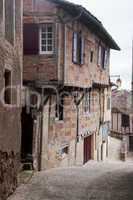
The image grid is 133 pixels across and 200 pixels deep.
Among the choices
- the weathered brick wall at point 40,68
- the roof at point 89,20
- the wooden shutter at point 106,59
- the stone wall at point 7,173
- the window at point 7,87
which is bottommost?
the stone wall at point 7,173

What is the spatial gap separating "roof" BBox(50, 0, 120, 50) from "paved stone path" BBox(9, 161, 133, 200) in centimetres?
713

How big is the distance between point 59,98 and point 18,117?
211 inches

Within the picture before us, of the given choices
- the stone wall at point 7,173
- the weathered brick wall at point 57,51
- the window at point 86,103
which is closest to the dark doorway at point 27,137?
the weathered brick wall at point 57,51

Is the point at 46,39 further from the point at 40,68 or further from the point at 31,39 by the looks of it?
the point at 40,68

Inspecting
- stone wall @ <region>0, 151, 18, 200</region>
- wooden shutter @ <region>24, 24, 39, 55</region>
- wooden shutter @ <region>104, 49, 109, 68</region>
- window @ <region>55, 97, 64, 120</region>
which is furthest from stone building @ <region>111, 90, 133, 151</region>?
stone wall @ <region>0, 151, 18, 200</region>

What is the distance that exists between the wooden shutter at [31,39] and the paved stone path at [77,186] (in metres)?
5.43

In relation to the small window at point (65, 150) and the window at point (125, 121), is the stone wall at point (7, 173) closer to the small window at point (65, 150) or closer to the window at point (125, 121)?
the small window at point (65, 150)

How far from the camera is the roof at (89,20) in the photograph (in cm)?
1629

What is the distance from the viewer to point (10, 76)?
37.2 feet

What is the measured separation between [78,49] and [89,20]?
5.18 ft

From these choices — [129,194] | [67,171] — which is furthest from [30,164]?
[129,194]

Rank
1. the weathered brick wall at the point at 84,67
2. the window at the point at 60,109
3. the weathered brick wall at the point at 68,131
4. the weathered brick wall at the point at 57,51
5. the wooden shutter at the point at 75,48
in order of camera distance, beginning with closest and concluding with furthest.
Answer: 1. the weathered brick wall at the point at 57,51
2. the weathered brick wall at the point at 68,131
3. the weathered brick wall at the point at 84,67
4. the window at the point at 60,109
5. the wooden shutter at the point at 75,48

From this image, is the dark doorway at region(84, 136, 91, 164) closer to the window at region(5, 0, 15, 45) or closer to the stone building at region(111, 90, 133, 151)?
the window at region(5, 0, 15, 45)

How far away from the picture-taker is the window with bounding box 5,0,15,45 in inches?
448
